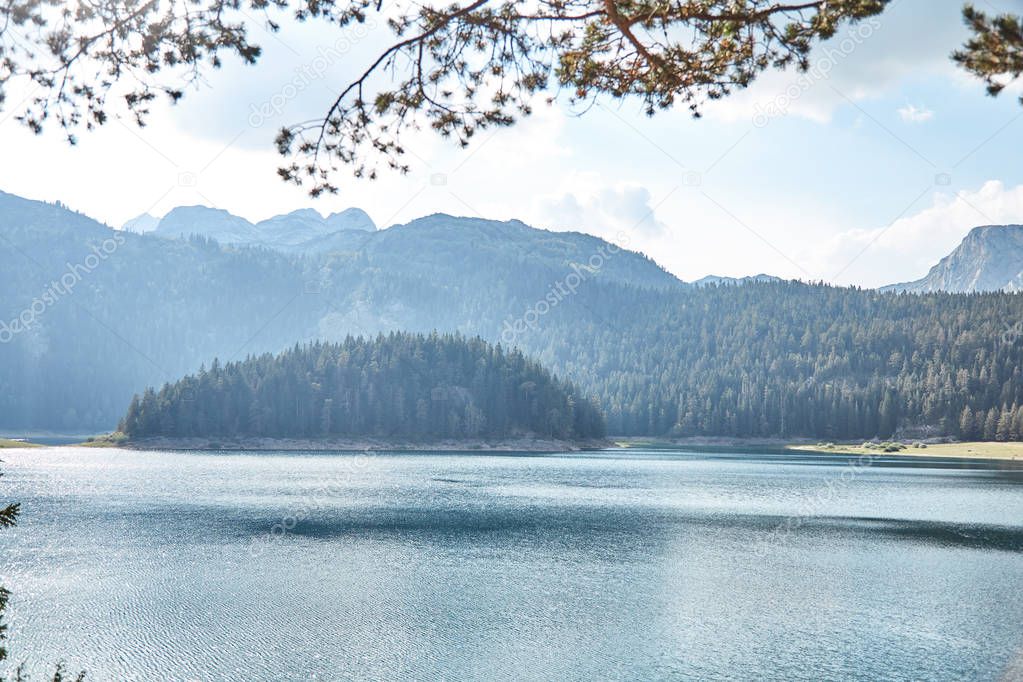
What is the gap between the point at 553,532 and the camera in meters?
61.5

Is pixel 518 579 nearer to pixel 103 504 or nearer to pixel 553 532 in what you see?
pixel 553 532

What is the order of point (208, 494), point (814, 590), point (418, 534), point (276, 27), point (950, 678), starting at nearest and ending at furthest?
1. point (276, 27)
2. point (950, 678)
3. point (814, 590)
4. point (418, 534)
5. point (208, 494)

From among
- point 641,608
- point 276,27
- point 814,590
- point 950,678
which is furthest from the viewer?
point 814,590

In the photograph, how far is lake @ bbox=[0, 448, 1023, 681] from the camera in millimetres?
30234

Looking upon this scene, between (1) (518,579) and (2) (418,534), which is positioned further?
(2) (418,534)

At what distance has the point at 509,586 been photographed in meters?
42.5

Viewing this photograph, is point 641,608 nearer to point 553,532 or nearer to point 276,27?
point 553,532

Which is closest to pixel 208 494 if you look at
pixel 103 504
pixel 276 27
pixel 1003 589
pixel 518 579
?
pixel 103 504

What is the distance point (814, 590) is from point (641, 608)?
1052cm

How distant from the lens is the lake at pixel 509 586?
30.2 metres

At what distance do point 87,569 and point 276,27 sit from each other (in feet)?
126

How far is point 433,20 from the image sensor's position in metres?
17.0

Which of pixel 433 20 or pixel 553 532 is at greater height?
pixel 433 20

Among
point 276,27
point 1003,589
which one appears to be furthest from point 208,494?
point 276,27
